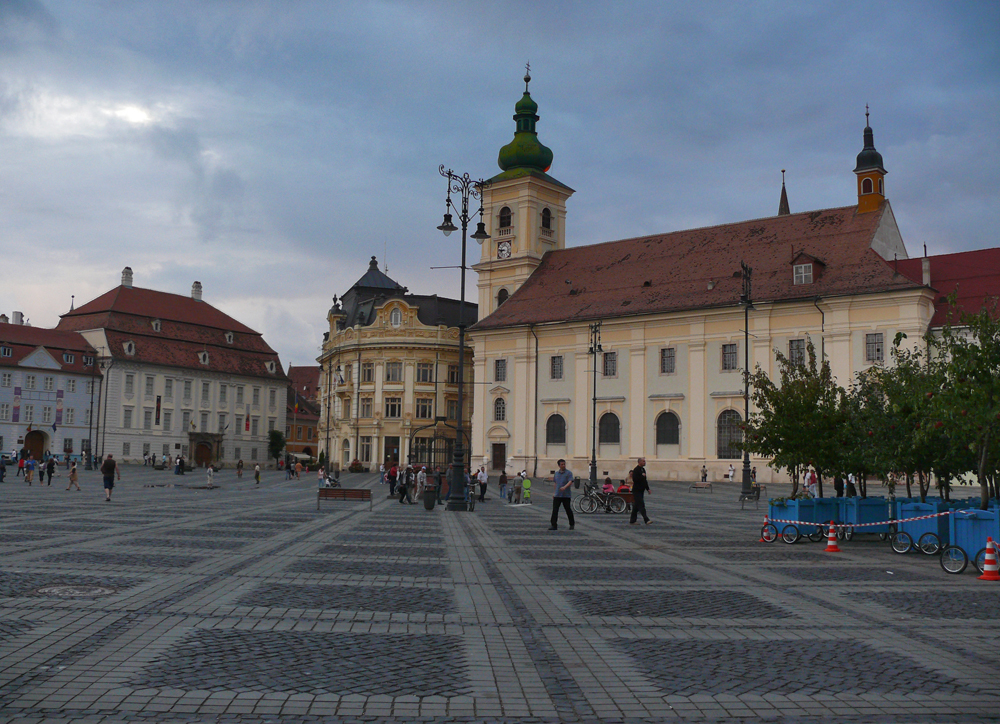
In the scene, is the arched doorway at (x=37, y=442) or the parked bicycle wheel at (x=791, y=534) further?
the arched doorway at (x=37, y=442)

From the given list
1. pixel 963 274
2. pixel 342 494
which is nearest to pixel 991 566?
pixel 342 494

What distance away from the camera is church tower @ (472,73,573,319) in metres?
74.8

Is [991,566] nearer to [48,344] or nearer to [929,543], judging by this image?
[929,543]

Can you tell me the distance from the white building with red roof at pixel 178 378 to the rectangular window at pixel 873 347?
58.3 meters

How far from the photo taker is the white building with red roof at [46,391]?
253ft

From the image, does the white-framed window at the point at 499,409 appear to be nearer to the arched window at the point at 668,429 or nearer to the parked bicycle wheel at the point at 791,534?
the arched window at the point at 668,429

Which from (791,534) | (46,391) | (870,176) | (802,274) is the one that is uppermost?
(870,176)

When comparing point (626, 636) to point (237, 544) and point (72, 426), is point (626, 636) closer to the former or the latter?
point (237, 544)

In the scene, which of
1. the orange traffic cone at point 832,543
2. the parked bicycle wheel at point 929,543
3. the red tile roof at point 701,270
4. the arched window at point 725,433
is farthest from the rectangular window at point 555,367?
the parked bicycle wheel at point 929,543

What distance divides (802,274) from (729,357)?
6.60 m

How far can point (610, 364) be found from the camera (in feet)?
209

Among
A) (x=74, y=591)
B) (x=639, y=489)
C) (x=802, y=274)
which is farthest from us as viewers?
(x=802, y=274)

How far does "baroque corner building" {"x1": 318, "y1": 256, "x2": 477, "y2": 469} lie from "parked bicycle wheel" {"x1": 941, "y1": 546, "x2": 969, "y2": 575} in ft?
217

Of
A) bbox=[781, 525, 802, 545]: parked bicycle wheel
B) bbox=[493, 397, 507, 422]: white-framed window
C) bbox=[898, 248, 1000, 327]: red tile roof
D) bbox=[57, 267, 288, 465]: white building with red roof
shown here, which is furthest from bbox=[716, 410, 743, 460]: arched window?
bbox=[57, 267, 288, 465]: white building with red roof
